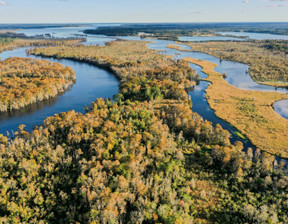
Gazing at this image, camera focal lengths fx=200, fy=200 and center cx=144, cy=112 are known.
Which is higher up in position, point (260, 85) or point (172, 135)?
point (260, 85)

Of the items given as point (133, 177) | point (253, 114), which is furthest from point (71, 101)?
point (253, 114)

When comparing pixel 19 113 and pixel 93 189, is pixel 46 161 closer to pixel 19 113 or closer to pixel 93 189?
pixel 93 189

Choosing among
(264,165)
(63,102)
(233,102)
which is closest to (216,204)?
(264,165)

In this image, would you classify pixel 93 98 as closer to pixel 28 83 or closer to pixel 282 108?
pixel 28 83

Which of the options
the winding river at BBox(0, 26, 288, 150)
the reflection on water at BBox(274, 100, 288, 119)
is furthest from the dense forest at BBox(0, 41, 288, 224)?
the reflection on water at BBox(274, 100, 288, 119)

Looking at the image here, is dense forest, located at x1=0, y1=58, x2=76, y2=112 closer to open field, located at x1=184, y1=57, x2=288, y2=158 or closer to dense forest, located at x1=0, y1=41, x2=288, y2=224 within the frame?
dense forest, located at x1=0, y1=41, x2=288, y2=224
